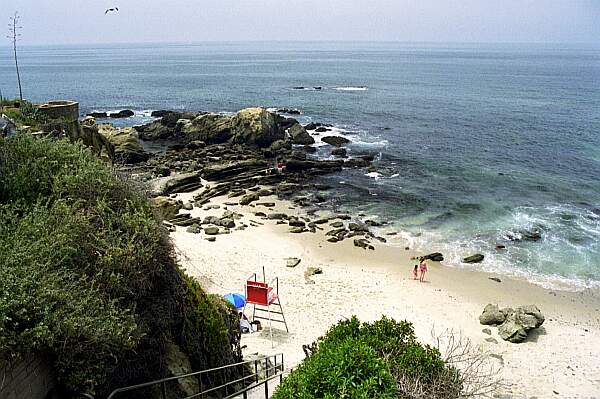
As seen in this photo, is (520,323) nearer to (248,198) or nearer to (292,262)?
(292,262)

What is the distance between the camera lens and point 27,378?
7.03 meters

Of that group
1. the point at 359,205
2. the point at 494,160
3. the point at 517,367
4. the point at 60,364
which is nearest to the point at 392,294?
the point at 517,367

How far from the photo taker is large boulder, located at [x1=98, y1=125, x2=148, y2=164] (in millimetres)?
42362

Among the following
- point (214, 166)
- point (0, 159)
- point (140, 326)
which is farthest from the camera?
point (214, 166)

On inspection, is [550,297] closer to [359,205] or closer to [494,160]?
[359,205]

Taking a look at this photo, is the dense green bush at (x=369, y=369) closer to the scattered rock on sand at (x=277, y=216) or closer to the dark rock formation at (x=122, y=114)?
the scattered rock on sand at (x=277, y=216)

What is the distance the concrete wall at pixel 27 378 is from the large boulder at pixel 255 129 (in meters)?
42.8

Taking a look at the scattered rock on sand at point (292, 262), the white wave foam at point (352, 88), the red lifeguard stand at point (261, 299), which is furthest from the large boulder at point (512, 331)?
the white wave foam at point (352, 88)

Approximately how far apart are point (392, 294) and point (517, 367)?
6432 millimetres

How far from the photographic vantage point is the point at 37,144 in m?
11.6

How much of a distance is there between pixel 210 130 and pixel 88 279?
43.1 metres

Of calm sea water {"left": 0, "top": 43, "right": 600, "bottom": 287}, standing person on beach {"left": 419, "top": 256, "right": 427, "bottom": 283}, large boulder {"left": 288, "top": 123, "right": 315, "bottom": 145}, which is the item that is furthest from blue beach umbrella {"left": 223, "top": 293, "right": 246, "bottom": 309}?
large boulder {"left": 288, "top": 123, "right": 315, "bottom": 145}

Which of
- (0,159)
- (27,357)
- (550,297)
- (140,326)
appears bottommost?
(550,297)

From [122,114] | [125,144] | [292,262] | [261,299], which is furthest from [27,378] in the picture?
[122,114]
